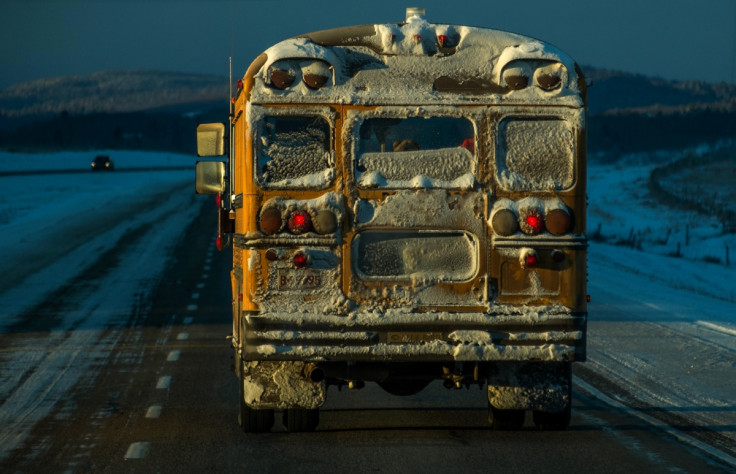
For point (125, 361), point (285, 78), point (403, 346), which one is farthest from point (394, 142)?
point (125, 361)

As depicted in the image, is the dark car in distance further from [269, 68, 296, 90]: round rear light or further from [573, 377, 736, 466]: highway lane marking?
[269, 68, 296, 90]: round rear light

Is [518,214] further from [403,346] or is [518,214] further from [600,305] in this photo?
[600,305]

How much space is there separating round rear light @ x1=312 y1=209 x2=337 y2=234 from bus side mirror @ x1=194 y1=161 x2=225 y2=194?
190 cm

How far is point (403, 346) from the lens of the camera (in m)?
7.49

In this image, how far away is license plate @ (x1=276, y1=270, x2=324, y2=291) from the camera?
7512 millimetres

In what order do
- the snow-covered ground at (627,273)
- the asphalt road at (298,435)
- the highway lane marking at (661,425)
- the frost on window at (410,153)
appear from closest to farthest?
the asphalt road at (298,435) → the highway lane marking at (661,425) → the frost on window at (410,153) → the snow-covered ground at (627,273)

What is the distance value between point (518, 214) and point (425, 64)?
1155 mm

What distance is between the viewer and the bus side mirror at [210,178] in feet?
29.9

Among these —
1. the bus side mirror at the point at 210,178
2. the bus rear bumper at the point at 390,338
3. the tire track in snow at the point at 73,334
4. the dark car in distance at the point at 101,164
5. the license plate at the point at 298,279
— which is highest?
the bus side mirror at the point at 210,178

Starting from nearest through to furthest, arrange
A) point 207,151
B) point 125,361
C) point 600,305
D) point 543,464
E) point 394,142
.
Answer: point 543,464
point 394,142
point 207,151
point 125,361
point 600,305

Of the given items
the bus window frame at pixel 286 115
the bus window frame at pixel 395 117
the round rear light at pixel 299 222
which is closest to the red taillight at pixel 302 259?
the round rear light at pixel 299 222

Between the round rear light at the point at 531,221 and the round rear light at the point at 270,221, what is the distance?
156 cm

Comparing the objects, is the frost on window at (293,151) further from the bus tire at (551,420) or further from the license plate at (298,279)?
the bus tire at (551,420)

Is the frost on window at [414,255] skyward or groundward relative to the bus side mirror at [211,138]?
groundward
